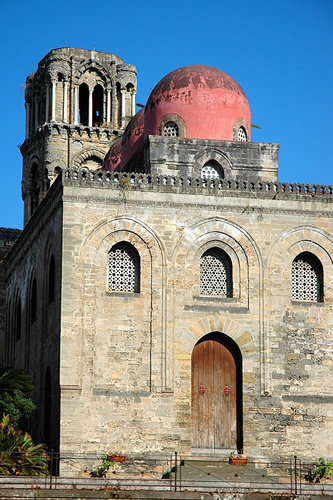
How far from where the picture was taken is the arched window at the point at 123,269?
40.4 metres

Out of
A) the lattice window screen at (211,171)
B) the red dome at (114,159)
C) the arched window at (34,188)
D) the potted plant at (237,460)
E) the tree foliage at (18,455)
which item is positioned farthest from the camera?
the arched window at (34,188)

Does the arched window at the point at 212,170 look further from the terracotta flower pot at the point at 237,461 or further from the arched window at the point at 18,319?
the arched window at the point at 18,319

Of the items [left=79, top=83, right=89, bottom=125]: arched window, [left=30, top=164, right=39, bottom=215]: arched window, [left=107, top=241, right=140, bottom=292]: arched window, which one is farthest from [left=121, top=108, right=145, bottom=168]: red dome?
[left=30, top=164, right=39, bottom=215]: arched window

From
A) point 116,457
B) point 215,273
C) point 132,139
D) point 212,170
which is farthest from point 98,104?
point 116,457

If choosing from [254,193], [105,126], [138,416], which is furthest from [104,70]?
[138,416]

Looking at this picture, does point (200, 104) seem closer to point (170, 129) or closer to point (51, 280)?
point (170, 129)

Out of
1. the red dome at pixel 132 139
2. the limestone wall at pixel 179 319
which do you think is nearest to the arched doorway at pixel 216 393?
the limestone wall at pixel 179 319

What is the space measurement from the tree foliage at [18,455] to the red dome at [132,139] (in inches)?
520

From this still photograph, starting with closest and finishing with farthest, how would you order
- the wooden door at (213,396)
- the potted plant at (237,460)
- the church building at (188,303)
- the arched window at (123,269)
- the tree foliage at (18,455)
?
the tree foliage at (18,455), the potted plant at (237,460), the church building at (188,303), the wooden door at (213,396), the arched window at (123,269)

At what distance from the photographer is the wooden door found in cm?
4025

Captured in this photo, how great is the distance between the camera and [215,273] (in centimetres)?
4131

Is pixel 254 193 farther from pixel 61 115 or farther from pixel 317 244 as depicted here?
pixel 61 115

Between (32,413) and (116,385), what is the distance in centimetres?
578

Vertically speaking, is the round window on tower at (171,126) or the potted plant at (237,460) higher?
the round window on tower at (171,126)
